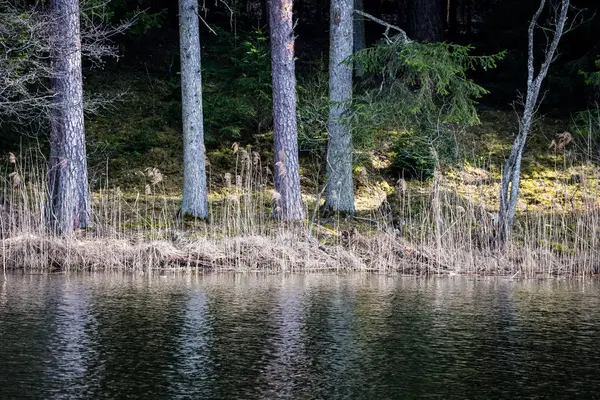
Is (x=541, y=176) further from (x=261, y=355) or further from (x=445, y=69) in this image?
(x=261, y=355)

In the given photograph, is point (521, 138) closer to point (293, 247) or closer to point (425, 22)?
point (293, 247)

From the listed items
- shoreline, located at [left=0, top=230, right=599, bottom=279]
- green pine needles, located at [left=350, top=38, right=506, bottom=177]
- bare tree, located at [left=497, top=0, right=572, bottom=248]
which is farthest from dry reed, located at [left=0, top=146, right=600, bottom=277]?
green pine needles, located at [left=350, top=38, right=506, bottom=177]

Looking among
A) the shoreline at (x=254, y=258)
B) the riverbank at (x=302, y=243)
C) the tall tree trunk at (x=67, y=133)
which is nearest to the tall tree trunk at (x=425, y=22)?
the riverbank at (x=302, y=243)

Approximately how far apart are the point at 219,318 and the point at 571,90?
14.7 m

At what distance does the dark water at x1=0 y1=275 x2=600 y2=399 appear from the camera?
7371mm

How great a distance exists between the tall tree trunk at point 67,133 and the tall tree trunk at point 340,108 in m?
4.97

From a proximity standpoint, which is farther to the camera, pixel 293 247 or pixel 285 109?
pixel 285 109

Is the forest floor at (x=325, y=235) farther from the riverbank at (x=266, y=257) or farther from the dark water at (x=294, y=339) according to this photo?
the dark water at (x=294, y=339)

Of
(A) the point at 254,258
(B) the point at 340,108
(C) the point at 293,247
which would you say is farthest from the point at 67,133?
(B) the point at 340,108

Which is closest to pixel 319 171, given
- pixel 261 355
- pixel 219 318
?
pixel 219 318

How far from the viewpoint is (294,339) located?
925 cm

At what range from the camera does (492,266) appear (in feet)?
49.7

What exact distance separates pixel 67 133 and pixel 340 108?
546 centimetres

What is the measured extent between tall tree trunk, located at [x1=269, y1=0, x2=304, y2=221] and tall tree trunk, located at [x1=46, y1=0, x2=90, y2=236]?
3.79 meters
